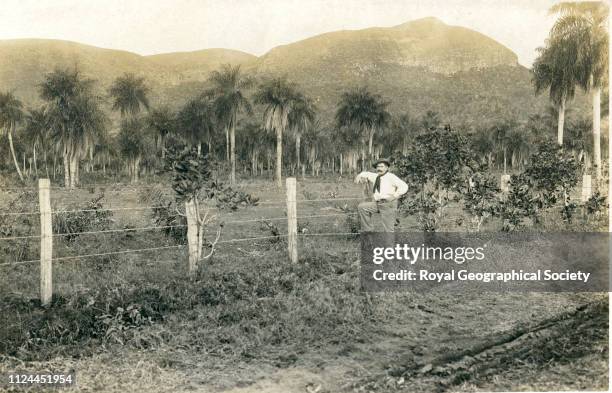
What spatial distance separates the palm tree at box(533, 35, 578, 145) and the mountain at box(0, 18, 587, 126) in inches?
1786

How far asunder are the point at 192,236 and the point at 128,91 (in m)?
34.9

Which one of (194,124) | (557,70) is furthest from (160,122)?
(557,70)

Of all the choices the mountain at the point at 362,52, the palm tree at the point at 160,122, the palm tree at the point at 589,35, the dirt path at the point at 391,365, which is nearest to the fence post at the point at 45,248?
the dirt path at the point at 391,365

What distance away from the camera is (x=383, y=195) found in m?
6.31

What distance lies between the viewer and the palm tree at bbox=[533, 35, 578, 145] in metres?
14.9

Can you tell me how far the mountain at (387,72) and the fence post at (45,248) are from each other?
58.8m

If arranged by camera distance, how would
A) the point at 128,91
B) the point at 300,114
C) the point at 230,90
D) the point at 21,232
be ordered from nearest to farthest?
the point at 21,232 → the point at 230,90 → the point at 300,114 → the point at 128,91

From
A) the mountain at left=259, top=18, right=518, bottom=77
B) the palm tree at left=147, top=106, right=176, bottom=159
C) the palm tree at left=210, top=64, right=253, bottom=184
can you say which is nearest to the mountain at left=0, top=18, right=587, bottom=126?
the mountain at left=259, top=18, right=518, bottom=77

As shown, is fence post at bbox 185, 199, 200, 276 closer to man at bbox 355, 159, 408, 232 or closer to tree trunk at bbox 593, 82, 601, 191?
man at bbox 355, 159, 408, 232

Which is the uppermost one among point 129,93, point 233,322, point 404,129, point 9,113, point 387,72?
point 387,72

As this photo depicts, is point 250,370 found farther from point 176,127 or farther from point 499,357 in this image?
point 176,127

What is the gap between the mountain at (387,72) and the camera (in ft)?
226

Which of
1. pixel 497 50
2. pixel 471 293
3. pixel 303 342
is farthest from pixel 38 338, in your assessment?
pixel 497 50

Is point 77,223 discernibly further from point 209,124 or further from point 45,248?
point 209,124
